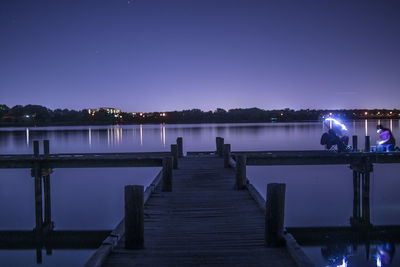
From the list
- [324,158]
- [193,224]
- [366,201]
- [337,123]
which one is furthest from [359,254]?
[193,224]

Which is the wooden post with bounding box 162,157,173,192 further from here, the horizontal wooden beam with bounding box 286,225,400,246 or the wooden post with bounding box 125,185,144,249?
the horizontal wooden beam with bounding box 286,225,400,246

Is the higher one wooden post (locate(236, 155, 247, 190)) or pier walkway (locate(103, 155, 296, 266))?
wooden post (locate(236, 155, 247, 190))

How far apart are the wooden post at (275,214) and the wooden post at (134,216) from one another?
2109 mm

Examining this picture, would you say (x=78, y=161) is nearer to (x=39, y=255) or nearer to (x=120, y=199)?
(x=39, y=255)

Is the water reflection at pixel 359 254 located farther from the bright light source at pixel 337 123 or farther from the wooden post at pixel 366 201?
the bright light source at pixel 337 123

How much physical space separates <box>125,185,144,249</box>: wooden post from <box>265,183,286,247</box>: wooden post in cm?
211

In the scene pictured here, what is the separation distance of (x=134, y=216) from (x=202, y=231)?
1615 millimetres

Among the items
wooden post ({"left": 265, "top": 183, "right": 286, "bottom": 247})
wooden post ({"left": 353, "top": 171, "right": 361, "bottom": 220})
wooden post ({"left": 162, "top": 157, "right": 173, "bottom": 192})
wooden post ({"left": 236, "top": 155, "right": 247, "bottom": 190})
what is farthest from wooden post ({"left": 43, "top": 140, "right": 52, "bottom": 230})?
wooden post ({"left": 353, "top": 171, "right": 361, "bottom": 220})

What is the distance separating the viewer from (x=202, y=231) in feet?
22.2

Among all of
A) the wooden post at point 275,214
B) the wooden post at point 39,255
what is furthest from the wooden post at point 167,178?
the wooden post at point 39,255

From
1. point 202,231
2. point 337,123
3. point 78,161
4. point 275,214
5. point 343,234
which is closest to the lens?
point 275,214

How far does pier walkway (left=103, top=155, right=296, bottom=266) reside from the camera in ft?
17.8

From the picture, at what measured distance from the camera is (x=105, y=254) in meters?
5.35

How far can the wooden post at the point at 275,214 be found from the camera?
564 cm
